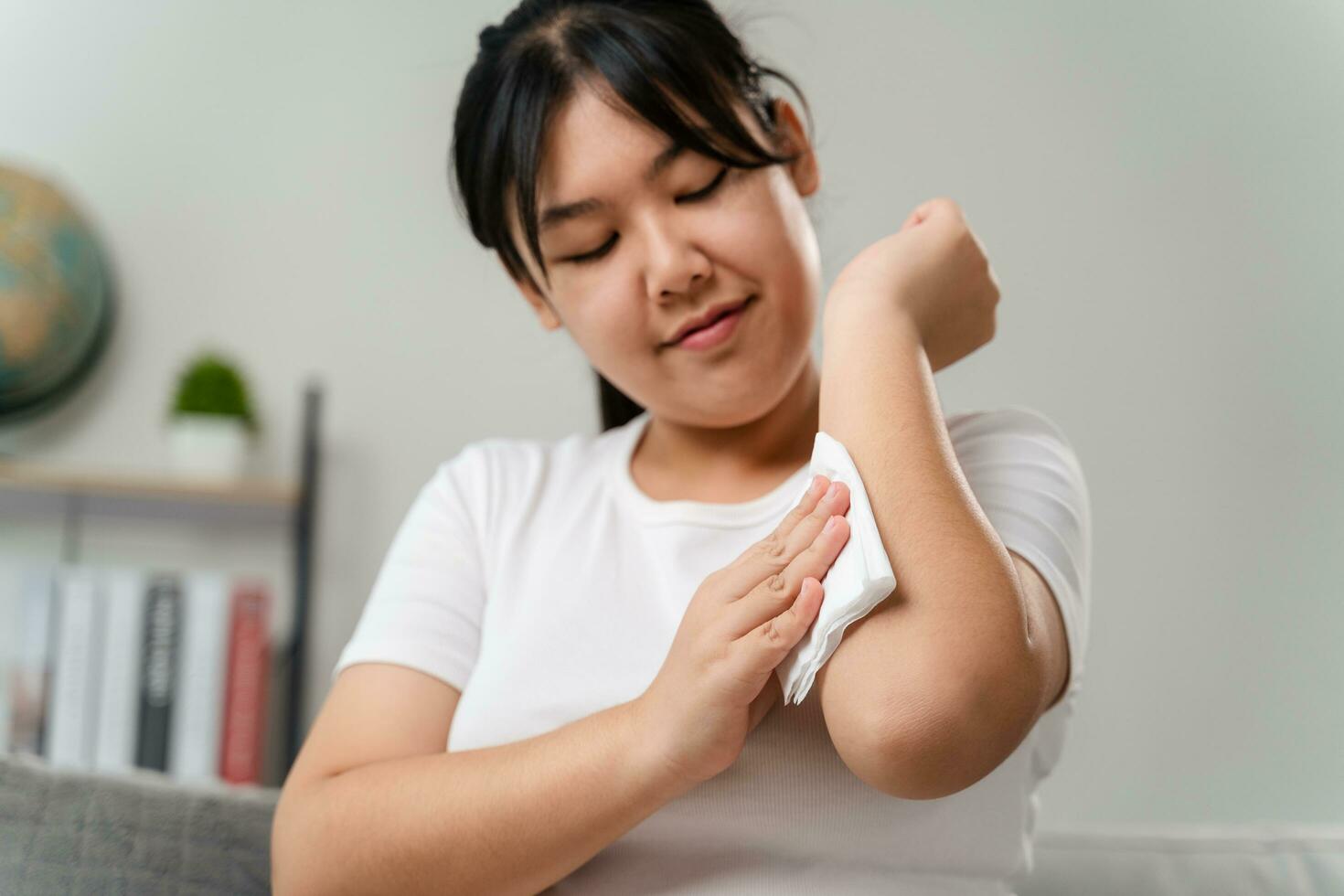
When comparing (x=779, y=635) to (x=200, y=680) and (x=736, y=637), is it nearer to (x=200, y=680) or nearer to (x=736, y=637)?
(x=736, y=637)

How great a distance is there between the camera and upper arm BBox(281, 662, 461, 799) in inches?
31.9

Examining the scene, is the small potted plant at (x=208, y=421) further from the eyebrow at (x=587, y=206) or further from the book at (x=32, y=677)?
the eyebrow at (x=587, y=206)

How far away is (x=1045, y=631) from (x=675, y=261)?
1.14 feet

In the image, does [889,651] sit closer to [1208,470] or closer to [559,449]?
[559,449]

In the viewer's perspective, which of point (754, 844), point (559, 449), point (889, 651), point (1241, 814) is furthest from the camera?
point (1241, 814)

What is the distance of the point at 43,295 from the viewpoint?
6.42 feet

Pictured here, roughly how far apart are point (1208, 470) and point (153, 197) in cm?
194

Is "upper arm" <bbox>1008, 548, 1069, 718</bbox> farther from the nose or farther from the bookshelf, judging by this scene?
the bookshelf

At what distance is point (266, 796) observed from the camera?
0.94m

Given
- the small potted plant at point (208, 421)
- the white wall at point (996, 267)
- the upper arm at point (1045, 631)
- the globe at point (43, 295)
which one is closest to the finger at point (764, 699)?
the upper arm at point (1045, 631)

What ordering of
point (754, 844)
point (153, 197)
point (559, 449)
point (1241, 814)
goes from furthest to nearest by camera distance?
point (153, 197) < point (1241, 814) < point (559, 449) < point (754, 844)

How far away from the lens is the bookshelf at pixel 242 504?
192 centimetres

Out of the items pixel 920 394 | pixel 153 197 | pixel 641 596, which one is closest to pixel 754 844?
pixel 641 596

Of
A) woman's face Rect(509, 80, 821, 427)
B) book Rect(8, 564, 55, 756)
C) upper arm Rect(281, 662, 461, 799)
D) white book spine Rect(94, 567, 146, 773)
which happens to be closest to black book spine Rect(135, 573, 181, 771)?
white book spine Rect(94, 567, 146, 773)
